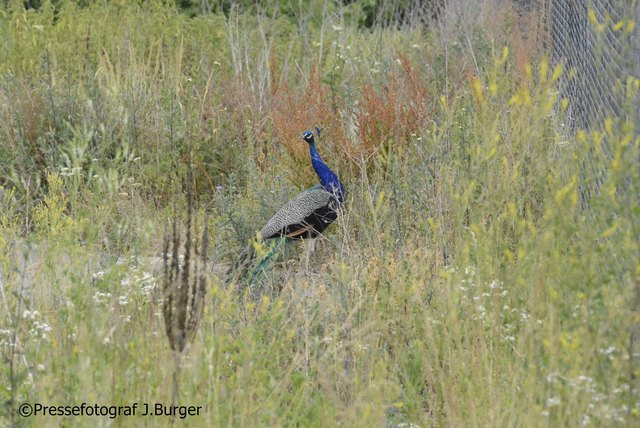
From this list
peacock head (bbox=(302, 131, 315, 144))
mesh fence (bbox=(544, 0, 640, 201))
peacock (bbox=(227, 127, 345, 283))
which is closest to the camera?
mesh fence (bbox=(544, 0, 640, 201))

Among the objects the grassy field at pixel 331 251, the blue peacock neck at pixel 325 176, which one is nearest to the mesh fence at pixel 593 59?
the grassy field at pixel 331 251

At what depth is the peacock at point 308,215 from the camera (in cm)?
524

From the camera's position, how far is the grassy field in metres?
2.82

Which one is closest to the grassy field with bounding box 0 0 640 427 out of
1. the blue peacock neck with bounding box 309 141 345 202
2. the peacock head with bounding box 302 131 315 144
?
the blue peacock neck with bounding box 309 141 345 202

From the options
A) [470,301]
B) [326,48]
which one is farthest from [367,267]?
[326,48]

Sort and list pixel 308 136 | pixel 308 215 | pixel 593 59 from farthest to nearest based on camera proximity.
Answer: pixel 308 136 < pixel 308 215 < pixel 593 59

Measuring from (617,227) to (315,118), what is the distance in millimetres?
3524

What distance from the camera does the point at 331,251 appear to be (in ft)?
17.6

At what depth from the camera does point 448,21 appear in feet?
30.4

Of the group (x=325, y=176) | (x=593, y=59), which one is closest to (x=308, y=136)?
(x=325, y=176)

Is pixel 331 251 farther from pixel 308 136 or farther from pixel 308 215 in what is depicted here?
pixel 308 136

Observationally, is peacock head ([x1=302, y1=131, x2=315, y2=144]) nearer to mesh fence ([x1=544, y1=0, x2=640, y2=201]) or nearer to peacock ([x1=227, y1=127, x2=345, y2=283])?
peacock ([x1=227, y1=127, x2=345, y2=283])

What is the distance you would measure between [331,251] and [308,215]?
238 mm

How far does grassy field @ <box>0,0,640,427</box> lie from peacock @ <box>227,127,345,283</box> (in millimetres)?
133
